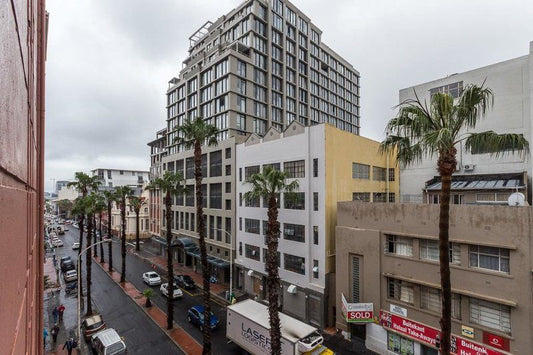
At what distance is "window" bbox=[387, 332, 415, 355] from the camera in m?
21.1

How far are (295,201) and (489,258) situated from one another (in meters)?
16.3

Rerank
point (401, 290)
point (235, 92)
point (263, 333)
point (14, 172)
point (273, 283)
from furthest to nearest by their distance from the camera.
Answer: point (235, 92), point (401, 290), point (263, 333), point (273, 283), point (14, 172)

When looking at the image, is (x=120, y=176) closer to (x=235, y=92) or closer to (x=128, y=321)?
(x=235, y=92)

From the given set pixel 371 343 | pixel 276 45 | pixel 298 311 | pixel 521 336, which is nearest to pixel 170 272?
pixel 298 311

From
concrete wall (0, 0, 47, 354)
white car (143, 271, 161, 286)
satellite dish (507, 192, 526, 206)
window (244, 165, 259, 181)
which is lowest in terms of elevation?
white car (143, 271, 161, 286)

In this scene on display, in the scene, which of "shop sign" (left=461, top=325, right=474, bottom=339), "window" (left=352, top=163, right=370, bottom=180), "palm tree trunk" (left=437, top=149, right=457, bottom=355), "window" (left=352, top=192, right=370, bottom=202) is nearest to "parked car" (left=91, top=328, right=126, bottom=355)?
"palm tree trunk" (left=437, top=149, right=457, bottom=355)

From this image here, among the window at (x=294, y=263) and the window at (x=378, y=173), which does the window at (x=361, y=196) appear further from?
the window at (x=294, y=263)

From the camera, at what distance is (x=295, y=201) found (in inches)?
1158

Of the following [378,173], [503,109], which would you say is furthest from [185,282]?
[503,109]

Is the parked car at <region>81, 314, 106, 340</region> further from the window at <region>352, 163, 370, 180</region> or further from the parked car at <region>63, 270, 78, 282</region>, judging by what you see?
the window at <region>352, 163, 370, 180</region>

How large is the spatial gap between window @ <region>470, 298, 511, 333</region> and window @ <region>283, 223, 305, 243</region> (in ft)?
47.7

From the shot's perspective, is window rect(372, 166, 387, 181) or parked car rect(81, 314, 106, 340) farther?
window rect(372, 166, 387, 181)

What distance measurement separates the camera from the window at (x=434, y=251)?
19.4 m

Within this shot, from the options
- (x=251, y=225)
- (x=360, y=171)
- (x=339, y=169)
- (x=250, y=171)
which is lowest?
(x=251, y=225)
